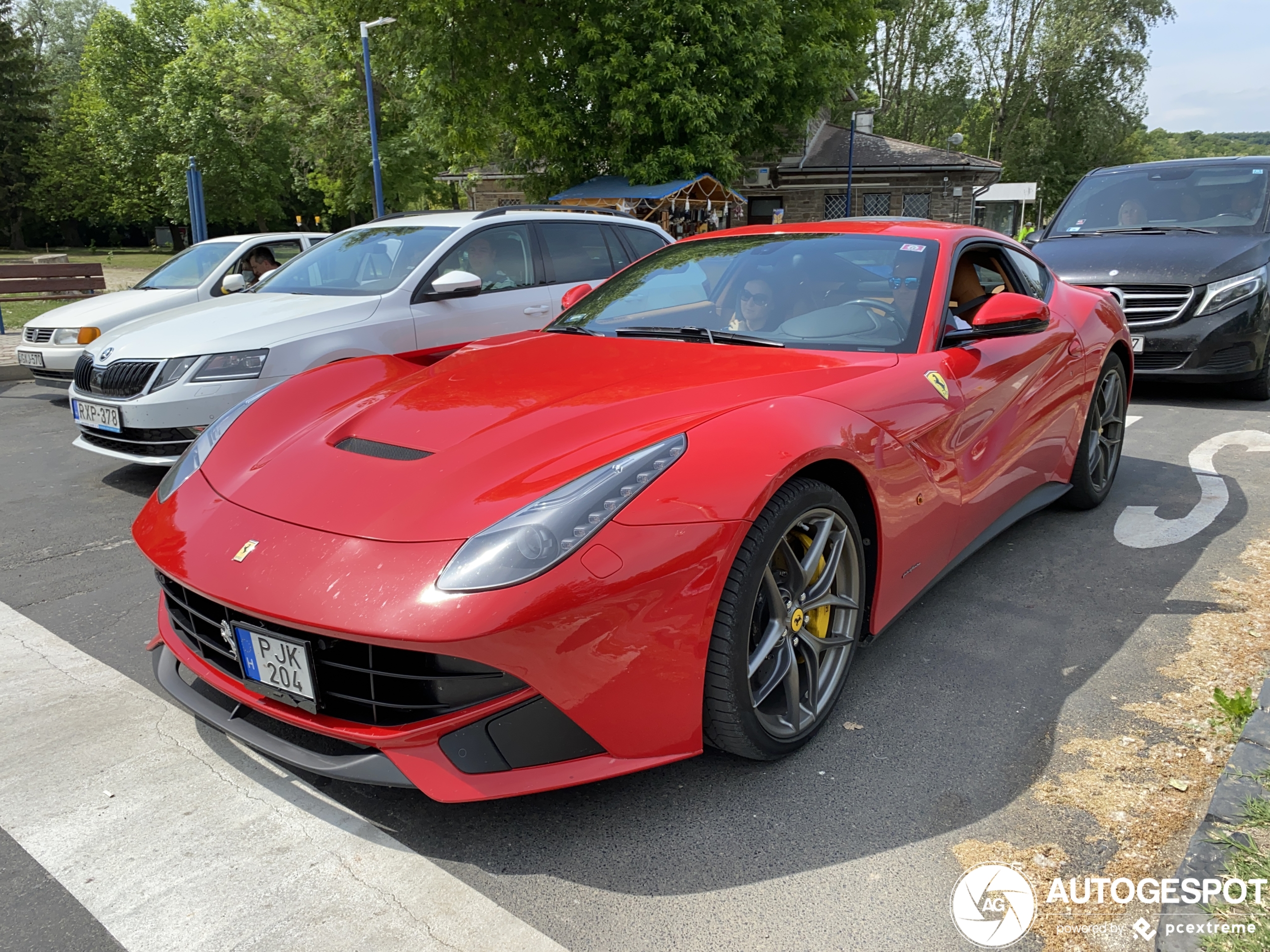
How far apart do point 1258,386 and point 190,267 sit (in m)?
10.0

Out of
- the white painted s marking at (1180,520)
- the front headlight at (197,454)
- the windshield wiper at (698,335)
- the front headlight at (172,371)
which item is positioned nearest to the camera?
the front headlight at (197,454)

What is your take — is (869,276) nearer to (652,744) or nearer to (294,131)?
(652,744)

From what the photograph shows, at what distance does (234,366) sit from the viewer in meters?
5.02

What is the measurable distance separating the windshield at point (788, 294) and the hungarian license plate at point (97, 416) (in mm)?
2839

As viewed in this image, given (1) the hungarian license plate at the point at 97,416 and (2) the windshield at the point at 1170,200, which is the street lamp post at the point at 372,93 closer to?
(2) the windshield at the point at 1170,200

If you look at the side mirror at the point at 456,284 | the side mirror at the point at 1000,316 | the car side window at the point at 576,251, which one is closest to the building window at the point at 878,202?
the car side window at the point at 576,251

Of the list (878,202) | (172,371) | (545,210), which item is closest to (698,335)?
(172,371)

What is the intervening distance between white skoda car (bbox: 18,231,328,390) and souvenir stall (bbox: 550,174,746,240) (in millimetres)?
12160

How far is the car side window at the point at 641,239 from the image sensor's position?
23.6ft

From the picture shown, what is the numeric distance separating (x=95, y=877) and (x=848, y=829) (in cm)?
175

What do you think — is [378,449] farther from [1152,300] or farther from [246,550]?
[1152,300]

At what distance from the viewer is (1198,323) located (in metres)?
6.91

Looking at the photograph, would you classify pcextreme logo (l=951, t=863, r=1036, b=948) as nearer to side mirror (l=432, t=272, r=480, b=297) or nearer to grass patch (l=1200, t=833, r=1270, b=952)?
grass patch (l=1200, t=833, r=1270, b=952)

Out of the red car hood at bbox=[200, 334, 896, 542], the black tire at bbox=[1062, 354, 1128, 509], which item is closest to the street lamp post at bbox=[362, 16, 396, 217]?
the black tire at bbox=[1062, 354, 1128, 509]
